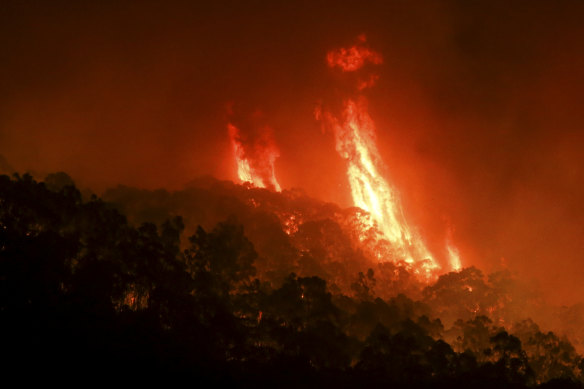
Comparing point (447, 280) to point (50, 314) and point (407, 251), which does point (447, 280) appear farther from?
point (50, 314)

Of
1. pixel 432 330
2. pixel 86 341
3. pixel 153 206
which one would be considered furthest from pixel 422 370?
pixel 153 206

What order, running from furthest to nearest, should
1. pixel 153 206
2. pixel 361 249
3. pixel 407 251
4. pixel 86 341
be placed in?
pixel 407 251, pixel 361 249, pixel 153 206, pixel 86 341

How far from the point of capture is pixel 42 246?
28.8 metres

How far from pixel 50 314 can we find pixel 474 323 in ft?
115

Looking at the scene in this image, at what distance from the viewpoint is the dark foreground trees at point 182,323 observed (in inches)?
923

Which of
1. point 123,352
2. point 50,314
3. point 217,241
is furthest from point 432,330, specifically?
point 50,314

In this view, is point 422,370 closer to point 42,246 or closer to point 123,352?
point 123,352

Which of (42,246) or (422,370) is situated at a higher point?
(42,246)

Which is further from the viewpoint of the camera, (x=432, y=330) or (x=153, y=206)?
(x=153, y=206)

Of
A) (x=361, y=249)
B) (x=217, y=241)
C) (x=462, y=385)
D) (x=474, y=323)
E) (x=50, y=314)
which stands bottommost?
(x=462, y=385)

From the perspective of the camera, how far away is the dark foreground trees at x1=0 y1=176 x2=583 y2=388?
76.9 feet

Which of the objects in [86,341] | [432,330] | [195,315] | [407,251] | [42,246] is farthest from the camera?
[407,251]

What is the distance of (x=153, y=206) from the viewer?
59.1m

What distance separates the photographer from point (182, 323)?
99.0 feet
